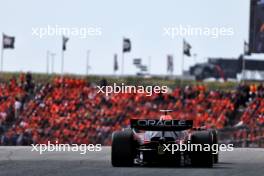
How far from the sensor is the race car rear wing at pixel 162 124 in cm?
2177

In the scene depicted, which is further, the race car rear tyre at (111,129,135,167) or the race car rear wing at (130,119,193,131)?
the race car rear wing at (130,119,193,131)

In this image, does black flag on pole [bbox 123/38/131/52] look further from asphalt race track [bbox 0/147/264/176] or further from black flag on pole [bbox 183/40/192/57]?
asphalt race track [bbox 0/147/264/176]

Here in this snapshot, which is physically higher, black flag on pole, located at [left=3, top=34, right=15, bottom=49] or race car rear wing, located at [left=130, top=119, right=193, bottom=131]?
black flag on pole, located at [left=3, top=34, right=15, bottom=49]

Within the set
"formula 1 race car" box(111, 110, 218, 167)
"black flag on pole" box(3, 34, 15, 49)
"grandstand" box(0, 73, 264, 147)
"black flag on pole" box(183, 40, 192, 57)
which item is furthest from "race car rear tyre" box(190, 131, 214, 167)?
"black flag on pole" box(3, 34, 15, 49)

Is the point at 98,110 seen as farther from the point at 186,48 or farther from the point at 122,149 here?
the point at 122,149

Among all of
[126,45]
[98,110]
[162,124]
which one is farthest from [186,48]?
[162,124]

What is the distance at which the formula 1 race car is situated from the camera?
2120 cm

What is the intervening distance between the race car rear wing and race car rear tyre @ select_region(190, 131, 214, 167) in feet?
1.18

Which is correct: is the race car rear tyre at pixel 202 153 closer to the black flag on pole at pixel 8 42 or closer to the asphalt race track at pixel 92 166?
the asphalt race track at pixel 92 166

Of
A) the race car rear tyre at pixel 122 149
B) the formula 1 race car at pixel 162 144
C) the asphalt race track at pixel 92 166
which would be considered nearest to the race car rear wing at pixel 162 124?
the formula 1 race car at pixel 162 144

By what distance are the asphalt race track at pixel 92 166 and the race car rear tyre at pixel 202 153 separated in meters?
0.30

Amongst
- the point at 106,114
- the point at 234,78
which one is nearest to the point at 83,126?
the point at 106,114

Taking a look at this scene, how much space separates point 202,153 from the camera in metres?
21.3

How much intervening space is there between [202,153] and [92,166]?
2463 mm
